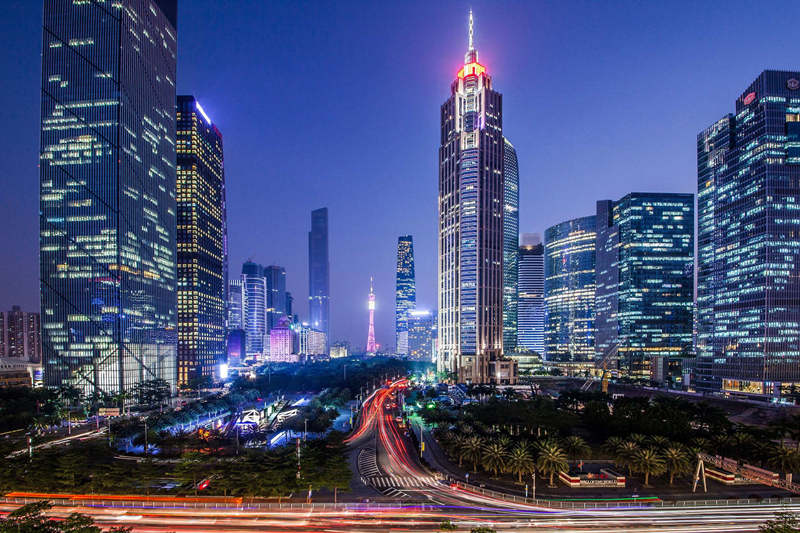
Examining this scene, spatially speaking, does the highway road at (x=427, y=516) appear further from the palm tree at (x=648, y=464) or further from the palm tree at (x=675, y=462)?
the palm tree at (x=675, y=462)

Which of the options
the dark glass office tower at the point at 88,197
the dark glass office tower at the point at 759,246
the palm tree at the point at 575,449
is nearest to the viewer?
the palm tree at the point at 575,449

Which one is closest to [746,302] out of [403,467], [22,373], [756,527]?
[756,527]

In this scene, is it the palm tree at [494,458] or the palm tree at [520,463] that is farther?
the palm tree at [494,458]

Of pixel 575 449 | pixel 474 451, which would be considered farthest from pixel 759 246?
pixel 474 451

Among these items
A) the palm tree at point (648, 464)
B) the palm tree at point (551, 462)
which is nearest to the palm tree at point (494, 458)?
the palm tree at point (551, 462)

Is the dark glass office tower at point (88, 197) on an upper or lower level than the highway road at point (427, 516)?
upper

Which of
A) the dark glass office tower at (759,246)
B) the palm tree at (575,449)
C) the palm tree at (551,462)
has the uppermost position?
the dark glass office tower at (759,246)

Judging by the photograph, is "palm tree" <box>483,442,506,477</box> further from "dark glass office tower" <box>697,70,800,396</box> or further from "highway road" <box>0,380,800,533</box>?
"dark glass office tower" <box>697,70,800,396</box>
